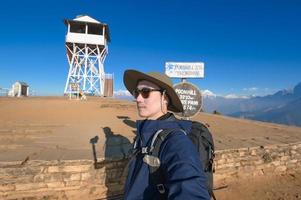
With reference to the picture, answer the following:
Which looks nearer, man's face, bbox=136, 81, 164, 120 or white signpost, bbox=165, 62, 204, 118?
man's face, bbox=136, 81, 164, 120

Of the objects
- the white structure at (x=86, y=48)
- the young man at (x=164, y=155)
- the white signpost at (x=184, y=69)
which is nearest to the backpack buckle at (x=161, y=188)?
the young man at (x=164, y=155)

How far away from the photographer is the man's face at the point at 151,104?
2744mm

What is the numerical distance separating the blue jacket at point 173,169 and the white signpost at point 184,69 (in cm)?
683

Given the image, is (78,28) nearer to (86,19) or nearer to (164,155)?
(86,19)

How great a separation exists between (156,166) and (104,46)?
35811 millimetres

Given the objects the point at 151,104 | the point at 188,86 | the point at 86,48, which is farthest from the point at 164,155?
the point at 86,48

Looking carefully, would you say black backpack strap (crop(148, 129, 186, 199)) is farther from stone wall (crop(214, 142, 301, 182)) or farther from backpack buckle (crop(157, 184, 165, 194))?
stone wall (crop(214, 142, 301, 182))

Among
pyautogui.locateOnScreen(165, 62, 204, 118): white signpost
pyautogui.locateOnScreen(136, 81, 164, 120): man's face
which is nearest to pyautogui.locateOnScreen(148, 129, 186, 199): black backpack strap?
pyautogui.locateOnScreen(136, 81, 164, 120): man's face

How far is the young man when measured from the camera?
1792 millimetres

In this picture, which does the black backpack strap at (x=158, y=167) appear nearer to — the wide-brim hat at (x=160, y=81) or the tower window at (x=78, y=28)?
the wide-brim hat at (x=160, y=81)

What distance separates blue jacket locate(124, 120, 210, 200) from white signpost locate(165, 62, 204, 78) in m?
6.83

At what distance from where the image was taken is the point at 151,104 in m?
2.76

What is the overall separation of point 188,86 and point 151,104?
616cm

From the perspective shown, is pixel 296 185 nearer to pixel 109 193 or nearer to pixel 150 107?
pixel 109 193
